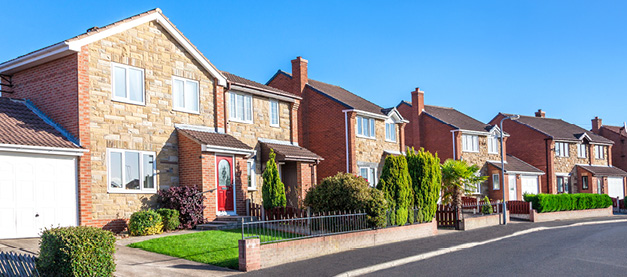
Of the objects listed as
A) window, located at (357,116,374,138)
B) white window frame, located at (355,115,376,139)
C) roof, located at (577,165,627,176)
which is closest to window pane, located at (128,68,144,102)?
white window frame, located at (355,115,376,139)

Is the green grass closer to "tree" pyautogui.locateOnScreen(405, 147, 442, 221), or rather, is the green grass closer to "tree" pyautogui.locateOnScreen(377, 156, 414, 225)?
"tree" pyautogui.locateOnScreen(377, 156, 414, 225)

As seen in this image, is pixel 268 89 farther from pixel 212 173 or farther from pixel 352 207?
pixel 352 207

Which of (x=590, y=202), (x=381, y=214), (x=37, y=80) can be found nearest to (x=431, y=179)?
(x=381, y=214)

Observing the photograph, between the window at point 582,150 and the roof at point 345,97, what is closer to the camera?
the roof at point 345,97

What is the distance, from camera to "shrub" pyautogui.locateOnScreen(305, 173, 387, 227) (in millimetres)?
19688

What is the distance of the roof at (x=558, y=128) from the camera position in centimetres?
5388

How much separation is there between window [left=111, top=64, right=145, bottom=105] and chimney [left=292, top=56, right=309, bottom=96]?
15418mm

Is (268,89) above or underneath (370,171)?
above

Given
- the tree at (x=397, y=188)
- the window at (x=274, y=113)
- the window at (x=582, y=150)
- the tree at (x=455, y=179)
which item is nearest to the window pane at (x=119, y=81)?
the window at (x=274, y=113)

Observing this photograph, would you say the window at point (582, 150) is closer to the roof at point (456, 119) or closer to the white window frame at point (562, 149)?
the white window frame at point (562, 149)

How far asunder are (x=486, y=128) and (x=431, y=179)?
24.7 meters

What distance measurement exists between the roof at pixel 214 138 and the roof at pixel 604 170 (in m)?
43.3

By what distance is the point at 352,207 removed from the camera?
19.7 m

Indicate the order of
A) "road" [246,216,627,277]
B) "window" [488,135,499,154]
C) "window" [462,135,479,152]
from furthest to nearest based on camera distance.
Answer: "window" [488,135,499,154] → "window" [462,135,479,152] → "road" [246,216,627,277]
